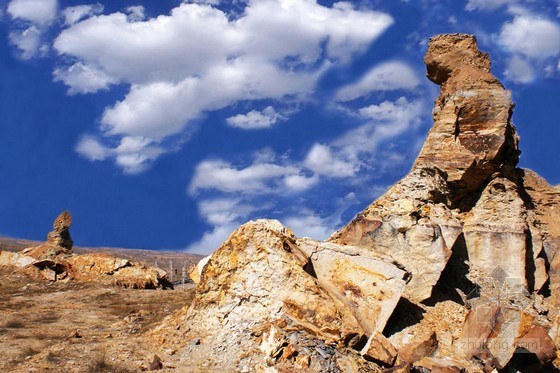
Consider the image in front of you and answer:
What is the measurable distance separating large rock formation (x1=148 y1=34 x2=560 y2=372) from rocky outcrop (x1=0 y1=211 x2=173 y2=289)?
1310 cm

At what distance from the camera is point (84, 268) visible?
24.0m

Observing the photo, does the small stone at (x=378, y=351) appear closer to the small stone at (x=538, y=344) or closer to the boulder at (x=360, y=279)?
the boulder at (x=360, y=279)

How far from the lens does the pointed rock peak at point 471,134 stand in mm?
15523

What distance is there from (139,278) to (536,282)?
55.1 ft

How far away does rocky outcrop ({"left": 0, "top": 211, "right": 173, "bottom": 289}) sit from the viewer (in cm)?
2327

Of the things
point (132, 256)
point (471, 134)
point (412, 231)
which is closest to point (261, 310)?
point (412, 231)

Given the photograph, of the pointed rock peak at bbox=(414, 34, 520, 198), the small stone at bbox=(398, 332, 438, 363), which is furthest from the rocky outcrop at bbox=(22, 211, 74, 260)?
the small stone at bbox=(398, 332, 438, 363)

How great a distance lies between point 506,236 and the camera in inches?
582

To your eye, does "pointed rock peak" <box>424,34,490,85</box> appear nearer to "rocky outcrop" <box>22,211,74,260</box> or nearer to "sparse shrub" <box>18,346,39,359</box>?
"sparse shrub" <box>18,346,39,359</box>

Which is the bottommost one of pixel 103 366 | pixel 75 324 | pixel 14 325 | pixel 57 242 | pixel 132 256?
pixel 103 366

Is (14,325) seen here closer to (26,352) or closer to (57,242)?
(26,352)

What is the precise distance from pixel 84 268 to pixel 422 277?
56.6 ft

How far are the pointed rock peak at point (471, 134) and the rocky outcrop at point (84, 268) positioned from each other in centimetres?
1455

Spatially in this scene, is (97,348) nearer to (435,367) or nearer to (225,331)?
(225,331)
